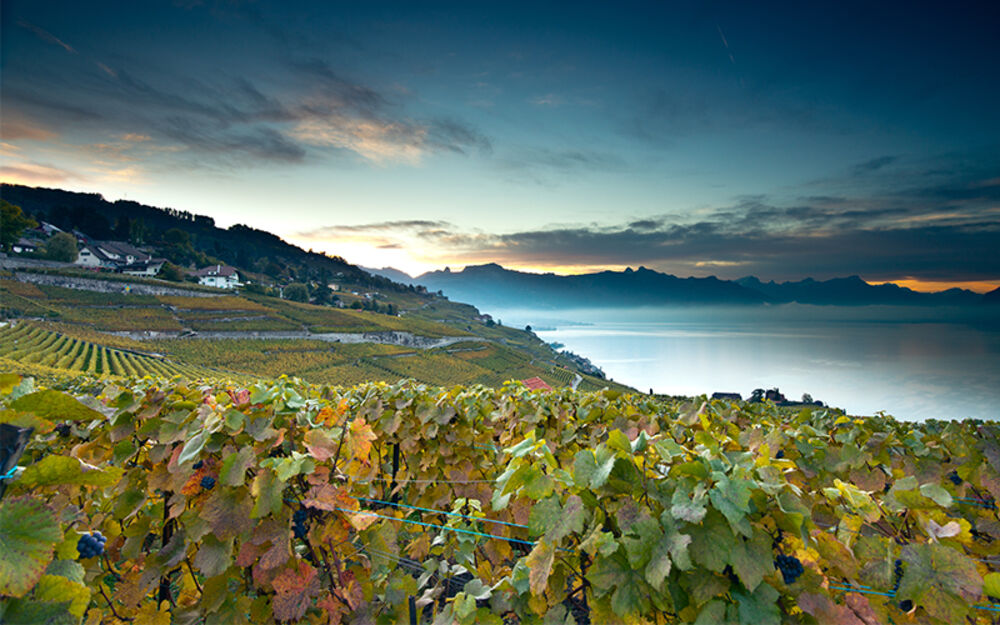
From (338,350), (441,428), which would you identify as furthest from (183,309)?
(441,428)

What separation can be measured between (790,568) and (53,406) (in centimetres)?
263

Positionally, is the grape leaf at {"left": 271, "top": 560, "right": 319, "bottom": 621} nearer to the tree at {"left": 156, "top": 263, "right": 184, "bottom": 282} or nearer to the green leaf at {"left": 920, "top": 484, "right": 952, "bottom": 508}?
the green leaf at {"left": 920, "top": 484, "right": 952, "bottom": 508}

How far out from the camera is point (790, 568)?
5.12ft

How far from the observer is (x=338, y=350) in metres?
78.6

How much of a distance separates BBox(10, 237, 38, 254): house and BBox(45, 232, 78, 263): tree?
2570mm

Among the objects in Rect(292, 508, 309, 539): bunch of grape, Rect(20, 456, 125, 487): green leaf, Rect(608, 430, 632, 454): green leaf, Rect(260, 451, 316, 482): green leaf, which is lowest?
Rect(292, 508, 309, 539): bunch of grape

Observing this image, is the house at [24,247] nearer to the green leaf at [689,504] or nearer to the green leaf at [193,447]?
the green leaf at [193,447]

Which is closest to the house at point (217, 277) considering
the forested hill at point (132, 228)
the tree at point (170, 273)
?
the tree at point (170, 273)

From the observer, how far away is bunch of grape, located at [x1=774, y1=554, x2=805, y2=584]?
155cm

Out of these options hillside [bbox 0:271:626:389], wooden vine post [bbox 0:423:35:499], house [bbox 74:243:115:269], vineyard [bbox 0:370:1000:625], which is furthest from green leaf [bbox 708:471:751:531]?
house [bbox 74:243:115:269]

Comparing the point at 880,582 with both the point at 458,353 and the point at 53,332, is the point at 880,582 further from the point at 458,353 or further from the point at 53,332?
the point at 458,353

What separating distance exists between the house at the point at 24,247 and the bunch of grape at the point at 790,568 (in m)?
127

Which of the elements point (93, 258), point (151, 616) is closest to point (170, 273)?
point (93, 258)

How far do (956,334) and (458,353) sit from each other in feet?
811
